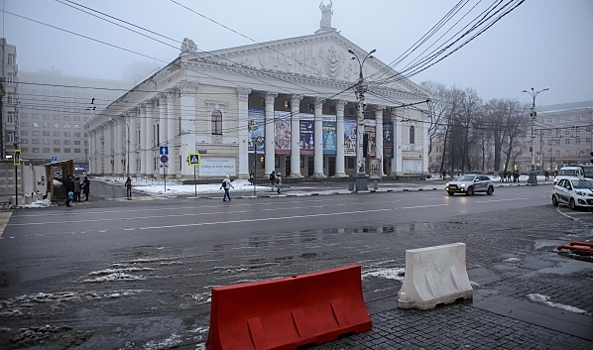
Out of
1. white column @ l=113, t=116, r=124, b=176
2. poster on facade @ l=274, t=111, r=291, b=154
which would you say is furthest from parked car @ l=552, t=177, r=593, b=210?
white column @ l=113, t=116, r=124, b=176

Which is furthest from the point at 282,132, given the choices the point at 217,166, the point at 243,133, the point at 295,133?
the point at 217,166

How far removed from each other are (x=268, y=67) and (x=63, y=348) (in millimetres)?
50423

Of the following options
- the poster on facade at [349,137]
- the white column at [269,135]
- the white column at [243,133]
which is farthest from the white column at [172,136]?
the poster on facade at [349,137]

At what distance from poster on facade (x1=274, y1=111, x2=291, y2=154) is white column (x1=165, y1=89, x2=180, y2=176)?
12.2 m

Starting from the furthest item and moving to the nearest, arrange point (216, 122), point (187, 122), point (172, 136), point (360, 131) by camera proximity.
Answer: point (172, 136) < point (216, 122) < point (187, 122) < point (360, 131)

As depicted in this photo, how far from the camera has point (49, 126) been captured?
359 feet

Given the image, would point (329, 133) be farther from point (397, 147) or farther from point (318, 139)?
point (397, 147)

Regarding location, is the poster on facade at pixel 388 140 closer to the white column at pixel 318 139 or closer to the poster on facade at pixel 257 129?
the white column at pixel 318 139

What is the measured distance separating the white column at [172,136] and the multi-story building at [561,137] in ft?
166

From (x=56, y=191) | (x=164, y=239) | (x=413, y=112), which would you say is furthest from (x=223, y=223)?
(x=413, y=112)

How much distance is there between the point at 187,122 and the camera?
1839 inches

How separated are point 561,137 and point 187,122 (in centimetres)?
6296

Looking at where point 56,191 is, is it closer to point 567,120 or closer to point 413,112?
point 413,112

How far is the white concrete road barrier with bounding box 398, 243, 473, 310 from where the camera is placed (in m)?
5.62
